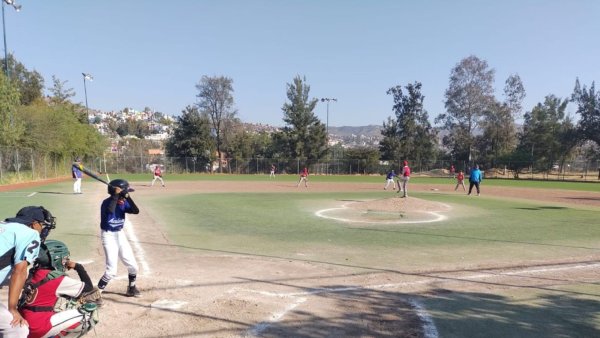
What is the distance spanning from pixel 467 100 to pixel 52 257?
2874 inches

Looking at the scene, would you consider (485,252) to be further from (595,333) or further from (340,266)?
(595,333)

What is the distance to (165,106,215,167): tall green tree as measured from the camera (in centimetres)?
6819

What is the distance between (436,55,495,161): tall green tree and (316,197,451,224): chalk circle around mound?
56.1 meters

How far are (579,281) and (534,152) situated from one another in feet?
245

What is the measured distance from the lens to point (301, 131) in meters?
68.2

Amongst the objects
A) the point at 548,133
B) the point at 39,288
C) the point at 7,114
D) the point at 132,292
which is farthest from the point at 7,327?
the point at 548,133

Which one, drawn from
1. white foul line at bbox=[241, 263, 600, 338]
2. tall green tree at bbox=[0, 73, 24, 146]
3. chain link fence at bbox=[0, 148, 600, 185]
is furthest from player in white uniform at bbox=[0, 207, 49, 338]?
chain link fence at bbox=[0, 148, 600, 185]

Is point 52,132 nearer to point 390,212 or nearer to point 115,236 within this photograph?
point 390,212

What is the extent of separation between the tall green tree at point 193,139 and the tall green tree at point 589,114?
59.4m

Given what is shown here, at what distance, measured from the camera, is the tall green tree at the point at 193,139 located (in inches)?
2685

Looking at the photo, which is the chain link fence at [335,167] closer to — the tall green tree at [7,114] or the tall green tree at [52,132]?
the tall green tree at [52,132]

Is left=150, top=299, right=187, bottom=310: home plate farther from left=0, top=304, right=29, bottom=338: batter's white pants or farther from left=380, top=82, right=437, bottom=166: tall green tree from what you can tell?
left=380, top=82, right=437, bottom=166: tall green tree

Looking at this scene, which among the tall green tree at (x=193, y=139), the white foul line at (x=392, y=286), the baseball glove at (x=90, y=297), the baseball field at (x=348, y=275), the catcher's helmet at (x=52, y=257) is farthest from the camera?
the tall green tree at (x=193, y=139)

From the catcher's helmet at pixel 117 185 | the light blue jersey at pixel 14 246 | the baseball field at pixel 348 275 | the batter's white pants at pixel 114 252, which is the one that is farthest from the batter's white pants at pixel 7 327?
the catcher's helmet at pixel 117 185
